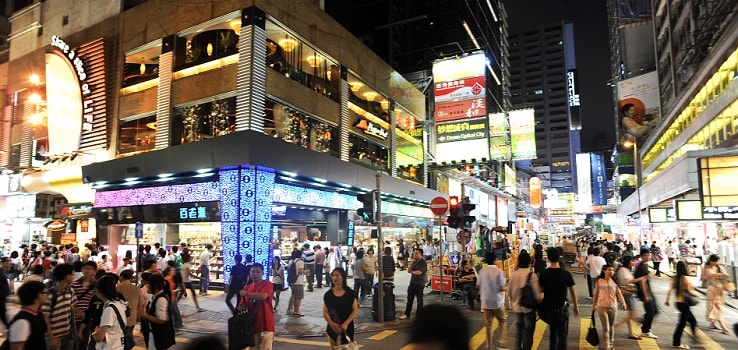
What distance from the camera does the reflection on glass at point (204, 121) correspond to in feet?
56.4

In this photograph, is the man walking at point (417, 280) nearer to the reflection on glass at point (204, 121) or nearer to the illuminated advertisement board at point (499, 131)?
the reflection on glass at point (204, 121)

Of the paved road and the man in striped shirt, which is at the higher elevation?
the man in striped shirt

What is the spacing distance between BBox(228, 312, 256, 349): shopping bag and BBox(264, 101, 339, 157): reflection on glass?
11.8m

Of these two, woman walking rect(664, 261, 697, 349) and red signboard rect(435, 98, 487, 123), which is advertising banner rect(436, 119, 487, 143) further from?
woman walking rect(664, 261, 697, 349)

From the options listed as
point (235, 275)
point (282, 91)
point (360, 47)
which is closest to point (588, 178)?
point (360, 47)

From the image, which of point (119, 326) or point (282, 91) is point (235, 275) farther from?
point (282, 91)

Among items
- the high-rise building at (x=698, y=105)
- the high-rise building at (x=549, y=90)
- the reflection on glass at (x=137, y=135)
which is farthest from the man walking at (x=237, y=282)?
the high-rise building at (x=549, y=90)

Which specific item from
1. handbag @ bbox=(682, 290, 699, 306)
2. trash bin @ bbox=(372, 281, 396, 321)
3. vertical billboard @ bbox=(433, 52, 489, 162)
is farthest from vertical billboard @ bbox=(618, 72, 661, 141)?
trash bin @ bbox=(372, 281, 396, 321)

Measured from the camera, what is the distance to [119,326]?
19.5ft

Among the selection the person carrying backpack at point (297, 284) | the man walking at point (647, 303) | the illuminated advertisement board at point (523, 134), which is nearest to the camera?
the man walking at point (647, 303)

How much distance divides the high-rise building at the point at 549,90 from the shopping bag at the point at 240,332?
156m

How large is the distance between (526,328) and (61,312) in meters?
6.79

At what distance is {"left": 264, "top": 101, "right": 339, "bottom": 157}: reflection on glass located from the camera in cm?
1760

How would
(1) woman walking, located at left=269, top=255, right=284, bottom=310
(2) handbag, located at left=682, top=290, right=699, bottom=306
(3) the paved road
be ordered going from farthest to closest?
(1) woman walking, located at left=269, top=255, right=284, bottom=310, (3) the paved road, (2) handbag, located at left=682, top=290, right=699, bottom=306
